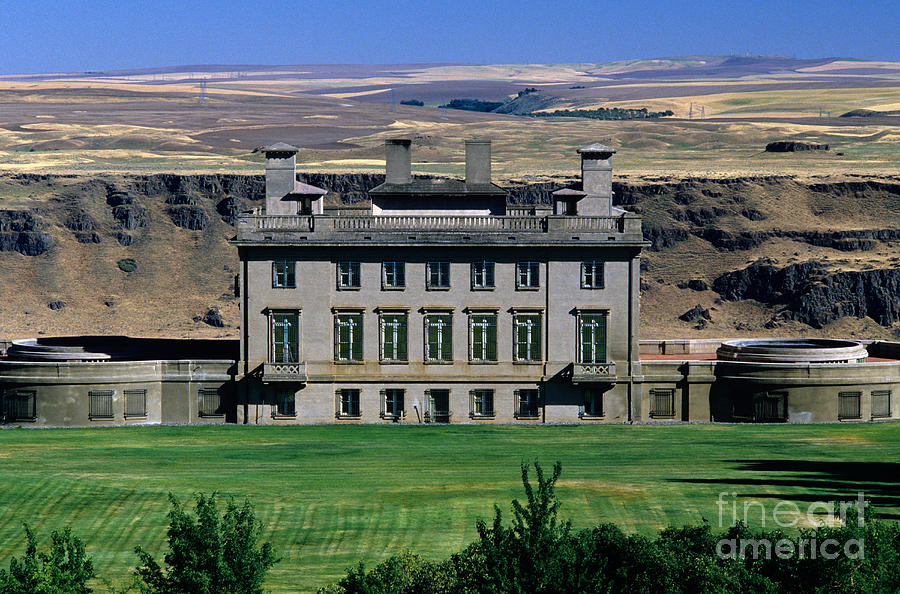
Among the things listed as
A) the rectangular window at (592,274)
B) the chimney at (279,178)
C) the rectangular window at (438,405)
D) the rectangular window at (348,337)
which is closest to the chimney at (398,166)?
the chimney at (279,178)

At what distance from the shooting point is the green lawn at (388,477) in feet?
140

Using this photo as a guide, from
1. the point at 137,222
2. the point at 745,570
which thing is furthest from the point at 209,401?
the point at 137,222

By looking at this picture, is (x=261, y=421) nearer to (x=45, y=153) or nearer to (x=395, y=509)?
(x=395, y=509)

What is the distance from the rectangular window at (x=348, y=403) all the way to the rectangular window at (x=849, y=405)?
21.4 metres

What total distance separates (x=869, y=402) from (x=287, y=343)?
2600 centimetres

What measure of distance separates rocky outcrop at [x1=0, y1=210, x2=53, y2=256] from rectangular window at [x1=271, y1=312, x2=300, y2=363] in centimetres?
7247

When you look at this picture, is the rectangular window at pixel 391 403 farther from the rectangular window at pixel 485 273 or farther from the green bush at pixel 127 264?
the green bush at pixel 127 264

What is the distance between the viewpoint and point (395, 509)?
149 ft

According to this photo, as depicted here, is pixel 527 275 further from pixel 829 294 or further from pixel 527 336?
pixel 829 294

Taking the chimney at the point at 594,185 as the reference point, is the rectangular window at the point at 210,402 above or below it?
below

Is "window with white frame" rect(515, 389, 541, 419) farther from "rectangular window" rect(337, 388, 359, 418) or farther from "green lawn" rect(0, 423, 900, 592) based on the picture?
"rectangular window" rect(337, 388, 359, 418)

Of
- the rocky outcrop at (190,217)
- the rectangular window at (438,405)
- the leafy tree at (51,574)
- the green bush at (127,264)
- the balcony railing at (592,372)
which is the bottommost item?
the leafy tree at (51,574)

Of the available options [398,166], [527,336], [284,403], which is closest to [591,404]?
[527,336]

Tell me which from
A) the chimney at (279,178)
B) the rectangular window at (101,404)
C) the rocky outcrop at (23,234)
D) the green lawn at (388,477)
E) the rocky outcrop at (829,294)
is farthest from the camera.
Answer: the rocky outcrop at (23,234)
